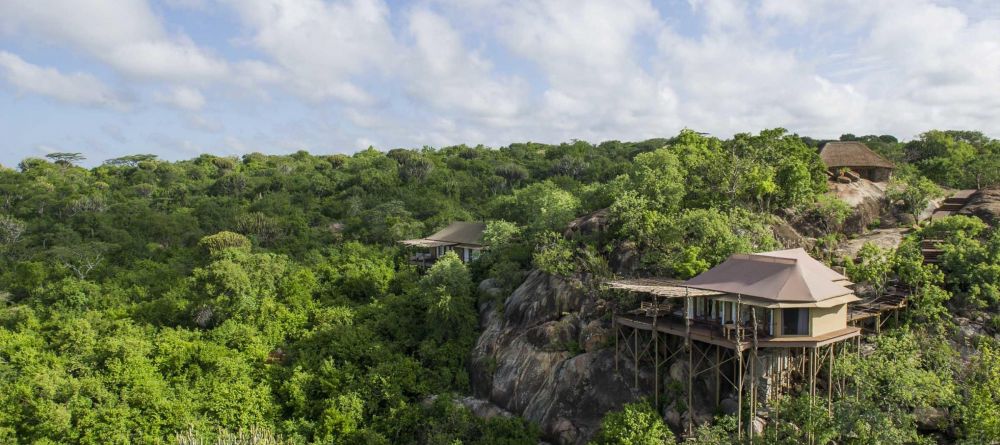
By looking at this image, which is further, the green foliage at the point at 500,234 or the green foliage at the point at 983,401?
the green foliage at the point at 500,234

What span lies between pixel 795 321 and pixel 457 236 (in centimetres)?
3118

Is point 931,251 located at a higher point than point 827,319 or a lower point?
higher

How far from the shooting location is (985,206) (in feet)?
130

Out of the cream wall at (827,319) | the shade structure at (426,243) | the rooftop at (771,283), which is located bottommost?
the cream wall at (827,319)

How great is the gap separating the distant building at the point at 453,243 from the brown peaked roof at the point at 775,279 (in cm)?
2340

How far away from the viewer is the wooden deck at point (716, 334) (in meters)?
25.0

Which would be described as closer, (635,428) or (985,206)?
(635,428)

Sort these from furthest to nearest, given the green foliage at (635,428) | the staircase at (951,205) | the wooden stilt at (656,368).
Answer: the staircase at (951,205) < the wooden stilt at (656,368) < the green foliage at (635,428)

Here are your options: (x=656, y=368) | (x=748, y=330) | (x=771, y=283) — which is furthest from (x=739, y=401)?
(x=771, y=283)

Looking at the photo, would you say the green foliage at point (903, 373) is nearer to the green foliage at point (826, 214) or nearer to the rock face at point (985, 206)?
the green foliage at point (826, 214)

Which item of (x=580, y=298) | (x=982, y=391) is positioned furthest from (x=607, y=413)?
(x=982, y=391)

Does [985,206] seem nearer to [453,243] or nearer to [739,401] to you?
[739,401]

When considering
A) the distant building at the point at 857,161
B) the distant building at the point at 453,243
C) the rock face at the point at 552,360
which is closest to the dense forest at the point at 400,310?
the rock face at the point at 552,360

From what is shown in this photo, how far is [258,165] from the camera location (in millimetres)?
108188
